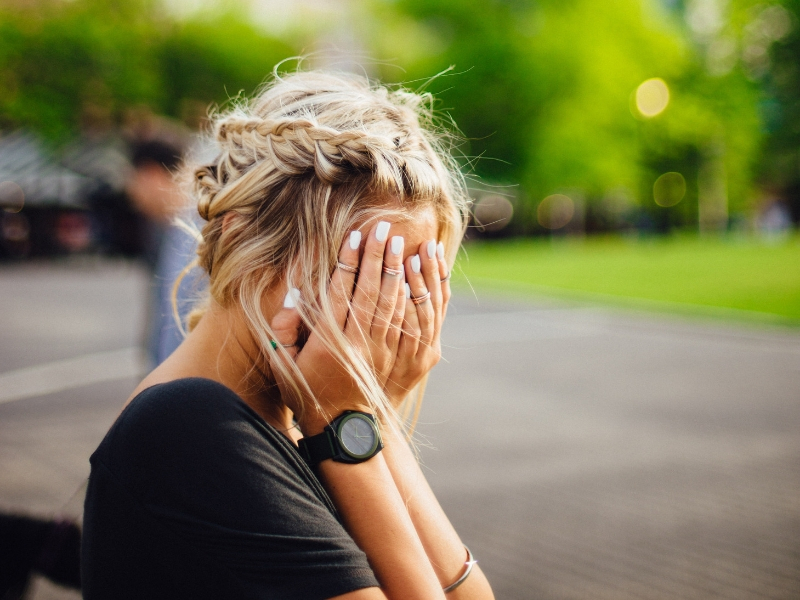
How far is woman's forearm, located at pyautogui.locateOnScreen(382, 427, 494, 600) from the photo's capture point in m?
1.67

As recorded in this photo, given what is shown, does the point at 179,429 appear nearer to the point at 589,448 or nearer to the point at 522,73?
the point at 589,448

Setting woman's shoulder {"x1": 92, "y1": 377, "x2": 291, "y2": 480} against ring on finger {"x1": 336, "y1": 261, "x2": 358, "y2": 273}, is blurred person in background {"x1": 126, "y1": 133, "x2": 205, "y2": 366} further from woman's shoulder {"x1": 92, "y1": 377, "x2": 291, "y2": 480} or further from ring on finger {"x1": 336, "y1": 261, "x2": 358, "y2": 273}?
woman's shoulder {"x1": 92, "y1": 377, "x2": 291, "y2": 480}

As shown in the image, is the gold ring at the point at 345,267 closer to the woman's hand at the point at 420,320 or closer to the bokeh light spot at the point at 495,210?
the woman's hand at the point at 420,320

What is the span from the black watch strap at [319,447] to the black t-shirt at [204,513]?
145 millimetres

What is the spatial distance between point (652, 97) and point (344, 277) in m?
48.2

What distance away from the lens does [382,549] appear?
1.38 metres

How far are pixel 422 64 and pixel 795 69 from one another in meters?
21.0

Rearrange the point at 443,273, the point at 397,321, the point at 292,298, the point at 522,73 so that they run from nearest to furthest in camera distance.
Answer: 1. the point at 292,298
2. the point at 397,321
3. the point at 443,273
4. the point at 522,73

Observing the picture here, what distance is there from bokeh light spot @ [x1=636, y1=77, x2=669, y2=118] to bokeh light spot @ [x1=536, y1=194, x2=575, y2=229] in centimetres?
765

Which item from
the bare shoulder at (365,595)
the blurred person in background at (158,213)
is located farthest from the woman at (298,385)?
the blurred person in background at (158,213)

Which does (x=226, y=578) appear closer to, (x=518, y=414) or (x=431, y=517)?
(x=431, y=517)

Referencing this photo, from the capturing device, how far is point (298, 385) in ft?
4.88

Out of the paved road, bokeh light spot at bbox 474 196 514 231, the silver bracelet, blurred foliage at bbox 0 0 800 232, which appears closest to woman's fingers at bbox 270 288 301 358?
the silver bracelet

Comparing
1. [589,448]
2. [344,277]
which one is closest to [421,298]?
[344,277]
